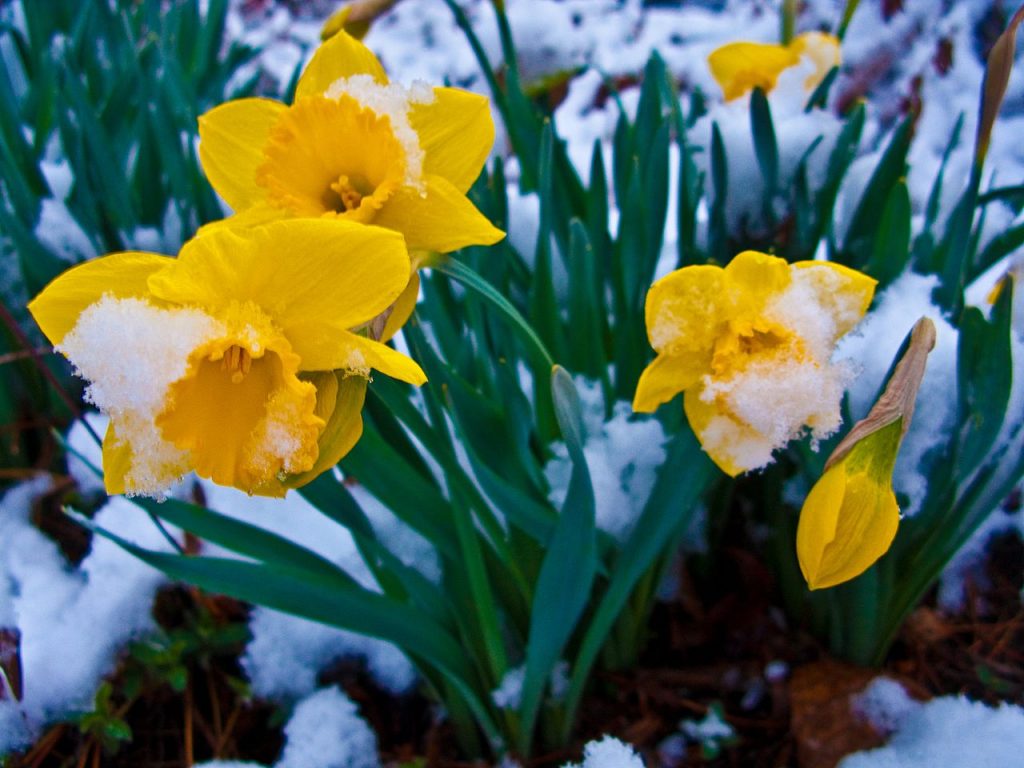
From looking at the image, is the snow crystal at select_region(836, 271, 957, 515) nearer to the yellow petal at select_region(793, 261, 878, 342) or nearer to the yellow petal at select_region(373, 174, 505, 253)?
the yellow petal at select_region(793, 261, 878, 342)

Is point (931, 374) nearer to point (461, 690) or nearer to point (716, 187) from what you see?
point (716, 187)

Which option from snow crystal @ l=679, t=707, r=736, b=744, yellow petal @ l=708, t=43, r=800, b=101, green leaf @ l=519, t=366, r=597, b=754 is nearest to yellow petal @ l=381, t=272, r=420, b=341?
green leaf @ l=519, t=366, r=597, b=754

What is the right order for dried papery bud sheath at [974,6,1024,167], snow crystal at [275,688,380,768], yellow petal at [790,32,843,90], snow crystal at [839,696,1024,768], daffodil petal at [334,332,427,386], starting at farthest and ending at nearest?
yellow petal at [790,32,843,90], snow crystal at [275,688,380,768], snow crystal at [839,696,1024,768], dried papery bud sheath at [974,6,1024,167], daffodil petal at [334,332,427,386]

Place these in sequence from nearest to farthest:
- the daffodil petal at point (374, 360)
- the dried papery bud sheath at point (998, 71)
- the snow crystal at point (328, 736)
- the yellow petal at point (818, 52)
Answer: the daffodil petal at point (374, 360) < the dried papery bud sheath at point (998, 71) < the snow crystal at point (328, 736) < the yellow petal at point (818, 52)

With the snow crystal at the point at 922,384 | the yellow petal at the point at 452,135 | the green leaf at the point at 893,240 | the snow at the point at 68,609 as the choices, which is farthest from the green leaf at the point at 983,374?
the snow at the point at 68,609

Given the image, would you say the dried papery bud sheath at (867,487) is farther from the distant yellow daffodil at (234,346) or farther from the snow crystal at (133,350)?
the snow crystal at (133,350)

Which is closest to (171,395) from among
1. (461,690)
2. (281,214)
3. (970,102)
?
(281,214)

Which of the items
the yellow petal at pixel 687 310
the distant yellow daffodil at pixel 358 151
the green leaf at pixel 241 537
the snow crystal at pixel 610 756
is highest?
the distant yellow daffodil at pixel 358 151
